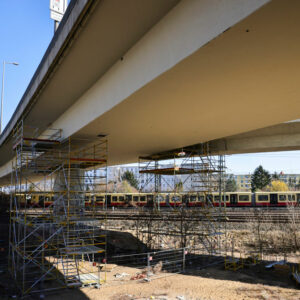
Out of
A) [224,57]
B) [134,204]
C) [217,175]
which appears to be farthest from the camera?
[134,204]

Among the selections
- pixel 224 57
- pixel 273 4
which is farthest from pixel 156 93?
pixel 273 4

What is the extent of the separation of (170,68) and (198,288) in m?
8.98

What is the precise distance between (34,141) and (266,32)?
11.5 meters

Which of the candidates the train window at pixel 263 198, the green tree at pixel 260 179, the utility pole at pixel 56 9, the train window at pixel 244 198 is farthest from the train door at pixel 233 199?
the green tree at pixel 260 179

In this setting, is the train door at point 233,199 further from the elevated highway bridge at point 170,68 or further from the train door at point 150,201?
the elevated highway bridge at point 170,68

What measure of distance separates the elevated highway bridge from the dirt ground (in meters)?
6.13

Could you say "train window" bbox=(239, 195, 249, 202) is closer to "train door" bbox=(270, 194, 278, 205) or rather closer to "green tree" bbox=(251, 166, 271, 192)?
"train door" bbox=(270, 194, 278, 205)

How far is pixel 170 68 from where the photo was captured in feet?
20.9

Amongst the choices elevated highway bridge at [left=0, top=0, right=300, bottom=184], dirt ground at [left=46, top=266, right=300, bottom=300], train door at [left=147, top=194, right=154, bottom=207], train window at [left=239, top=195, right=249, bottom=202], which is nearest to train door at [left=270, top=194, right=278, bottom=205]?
train window at [left=239, top=195, right=249, bottom=202]

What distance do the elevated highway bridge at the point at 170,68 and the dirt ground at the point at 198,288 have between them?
20.1 ft

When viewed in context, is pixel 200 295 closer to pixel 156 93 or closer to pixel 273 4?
pixel 156 93

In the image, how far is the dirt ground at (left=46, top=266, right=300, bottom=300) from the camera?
35.8ft

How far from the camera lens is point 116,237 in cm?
2355

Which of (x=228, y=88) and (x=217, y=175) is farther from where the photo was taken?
(x=217, y=175)
